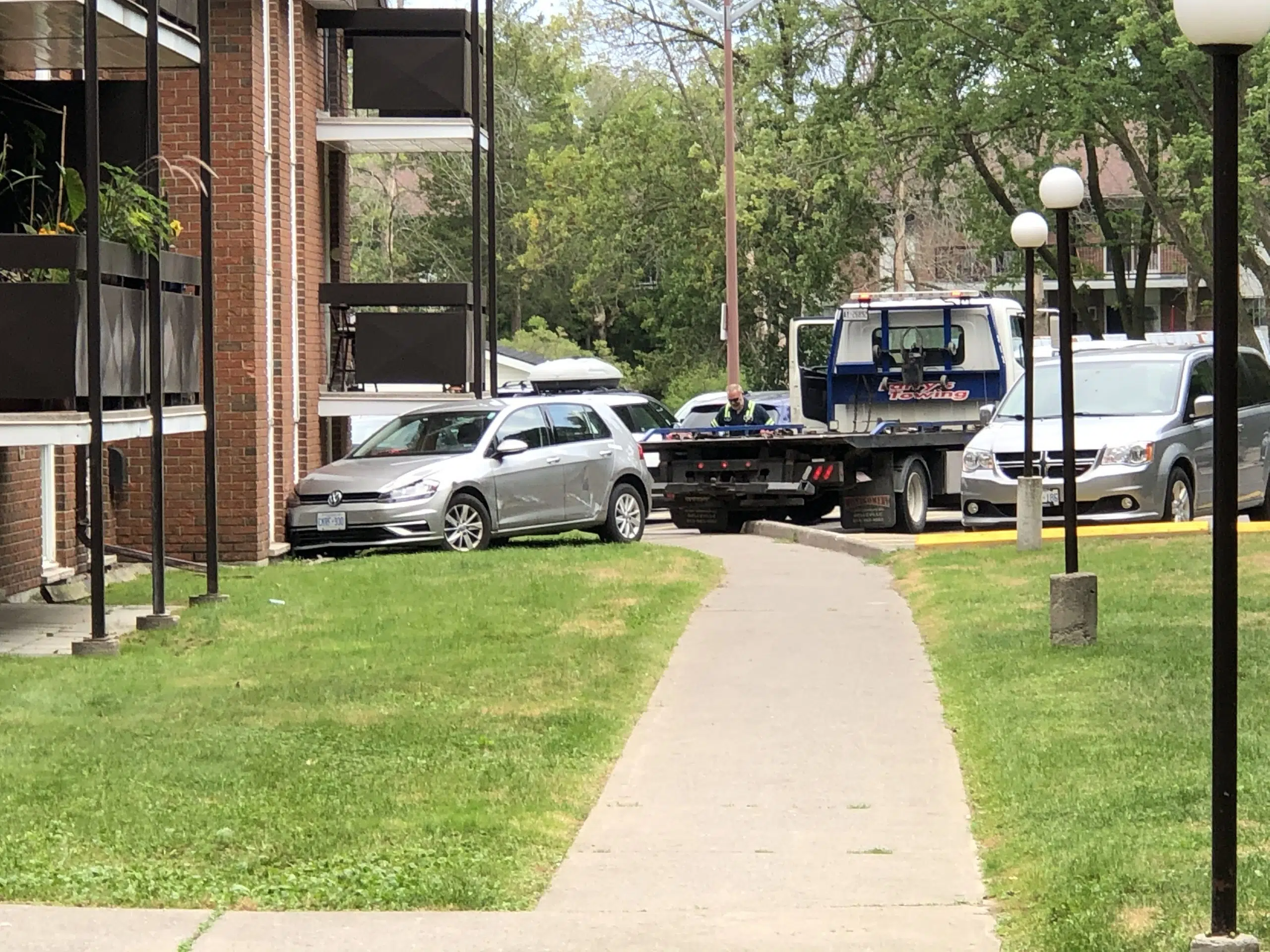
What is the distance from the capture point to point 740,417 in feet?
77.6

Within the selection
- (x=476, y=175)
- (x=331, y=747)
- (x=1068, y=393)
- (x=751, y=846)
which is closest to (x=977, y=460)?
(x=476, y=175)

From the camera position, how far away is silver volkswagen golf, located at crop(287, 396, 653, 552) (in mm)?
17750

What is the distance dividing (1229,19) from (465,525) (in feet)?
43.6

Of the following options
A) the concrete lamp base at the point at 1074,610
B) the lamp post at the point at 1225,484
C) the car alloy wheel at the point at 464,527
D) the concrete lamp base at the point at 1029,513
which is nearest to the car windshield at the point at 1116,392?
the concrete lamp base at the point at 1029,513

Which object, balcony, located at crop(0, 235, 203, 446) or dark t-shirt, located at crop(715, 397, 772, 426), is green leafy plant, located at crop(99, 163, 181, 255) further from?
dark t-shirt, located at crop(715, 397, 772, 426)

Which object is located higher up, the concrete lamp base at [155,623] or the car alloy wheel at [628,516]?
the car alloy wheel at [628,516]

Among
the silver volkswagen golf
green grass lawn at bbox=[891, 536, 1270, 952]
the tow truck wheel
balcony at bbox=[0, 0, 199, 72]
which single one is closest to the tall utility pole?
the tow truck wheel

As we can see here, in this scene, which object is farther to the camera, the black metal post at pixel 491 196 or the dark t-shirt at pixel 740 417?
the dark t-shirt at pixel 740 417

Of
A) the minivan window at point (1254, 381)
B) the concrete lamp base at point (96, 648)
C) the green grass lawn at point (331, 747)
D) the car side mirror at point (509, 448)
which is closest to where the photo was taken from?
the green grass lawn at point (331, 747)

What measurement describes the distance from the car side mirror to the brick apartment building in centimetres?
219

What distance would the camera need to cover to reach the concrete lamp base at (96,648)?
36.6 ft

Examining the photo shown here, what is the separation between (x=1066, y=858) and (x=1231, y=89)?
97.8 inches

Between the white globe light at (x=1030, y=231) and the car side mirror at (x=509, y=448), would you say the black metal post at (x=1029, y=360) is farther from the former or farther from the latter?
the car side mirror at (x=509, y=448)

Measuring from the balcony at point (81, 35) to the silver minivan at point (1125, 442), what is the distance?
843 centimetres
